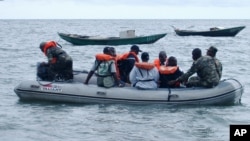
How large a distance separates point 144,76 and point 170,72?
2.17 feet

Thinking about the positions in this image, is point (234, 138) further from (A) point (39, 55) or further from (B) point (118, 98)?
(A) point (39, 55)

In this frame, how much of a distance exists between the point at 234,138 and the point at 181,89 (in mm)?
6055

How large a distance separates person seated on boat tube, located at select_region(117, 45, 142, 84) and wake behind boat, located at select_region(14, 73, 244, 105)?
2.58 ft

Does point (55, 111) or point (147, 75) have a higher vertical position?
point (147, 75)

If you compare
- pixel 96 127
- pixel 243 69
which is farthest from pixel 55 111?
pixel 243 69

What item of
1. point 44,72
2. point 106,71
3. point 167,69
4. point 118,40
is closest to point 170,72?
point 167,69

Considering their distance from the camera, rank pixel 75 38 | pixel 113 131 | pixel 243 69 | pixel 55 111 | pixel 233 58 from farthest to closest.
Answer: pixel 75 38 < pixel 233 58 < pixel 243 69 < pixel 55 111 < pixel 113 131

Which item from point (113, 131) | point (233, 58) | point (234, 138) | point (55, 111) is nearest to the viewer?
point (234, 138)

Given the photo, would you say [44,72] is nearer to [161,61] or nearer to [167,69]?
[161,61]

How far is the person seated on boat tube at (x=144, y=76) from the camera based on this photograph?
1419 centimetres

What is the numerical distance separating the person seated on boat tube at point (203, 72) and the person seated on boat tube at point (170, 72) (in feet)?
0.45

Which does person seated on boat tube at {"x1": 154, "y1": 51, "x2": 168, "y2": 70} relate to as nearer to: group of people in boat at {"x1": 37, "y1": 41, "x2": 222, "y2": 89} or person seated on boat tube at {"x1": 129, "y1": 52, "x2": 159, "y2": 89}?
group of people in boat at {"x1": 37, "y1": 41, "x2": 222, "y2": 89}

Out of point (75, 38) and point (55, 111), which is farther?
point (75, 38)

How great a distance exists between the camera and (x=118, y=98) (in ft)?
47.0
